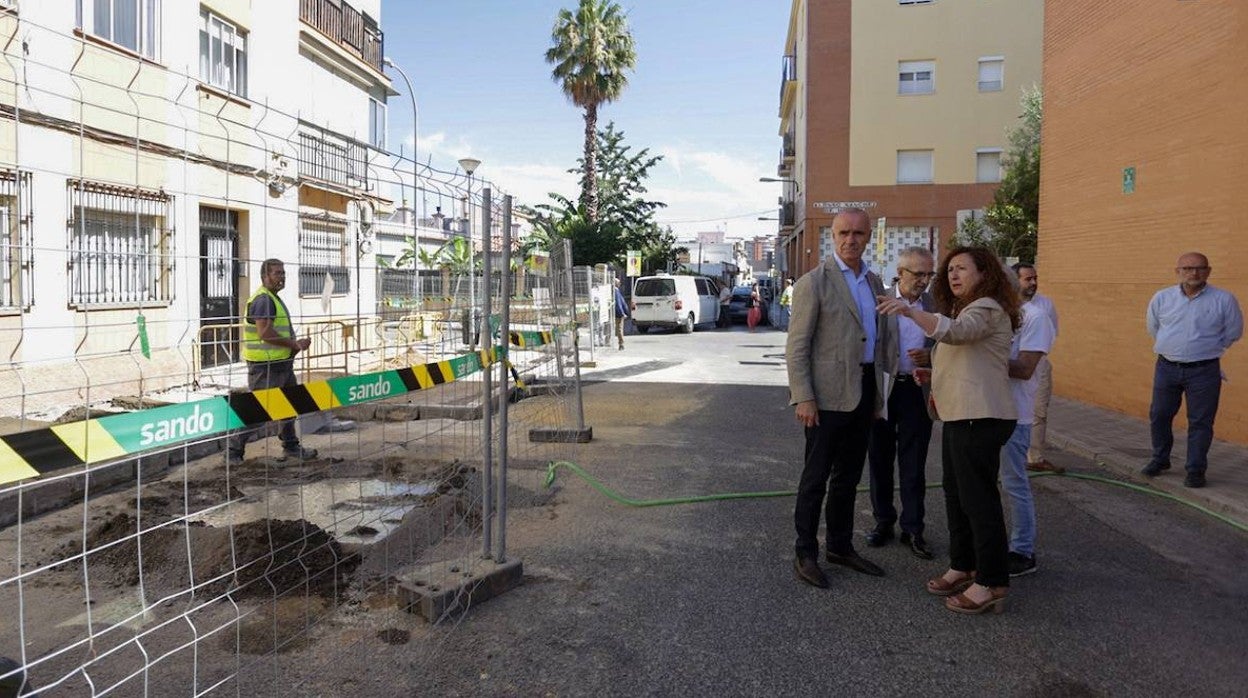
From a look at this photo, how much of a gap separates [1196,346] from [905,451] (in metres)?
3.15

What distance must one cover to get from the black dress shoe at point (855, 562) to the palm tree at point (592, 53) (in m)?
34.7

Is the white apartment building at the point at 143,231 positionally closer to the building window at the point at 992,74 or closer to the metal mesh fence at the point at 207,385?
the metal mesh fence at the point at 207,385

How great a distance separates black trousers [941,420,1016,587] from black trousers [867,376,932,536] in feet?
2.96

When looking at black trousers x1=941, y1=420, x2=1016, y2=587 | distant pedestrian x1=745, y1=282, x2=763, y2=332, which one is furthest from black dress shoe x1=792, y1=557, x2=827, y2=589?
distant pedestrian x1=745, y1=282, x2=763, y2=332

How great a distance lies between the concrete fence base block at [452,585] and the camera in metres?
4.16

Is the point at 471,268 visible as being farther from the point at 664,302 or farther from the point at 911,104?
the point at 911,104

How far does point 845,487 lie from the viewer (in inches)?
193

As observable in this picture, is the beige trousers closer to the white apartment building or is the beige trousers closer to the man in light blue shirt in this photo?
the man in light blue shirt

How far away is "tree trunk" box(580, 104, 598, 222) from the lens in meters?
38.8

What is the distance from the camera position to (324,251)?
4137 millimetres

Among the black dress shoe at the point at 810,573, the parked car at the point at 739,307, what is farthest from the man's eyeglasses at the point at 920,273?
the parked car at the point at 739,307

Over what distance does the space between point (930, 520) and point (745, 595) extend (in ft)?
6.88

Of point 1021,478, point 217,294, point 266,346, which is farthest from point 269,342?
point 1021,478

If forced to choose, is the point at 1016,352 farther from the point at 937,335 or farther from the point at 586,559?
the point at 586,559
